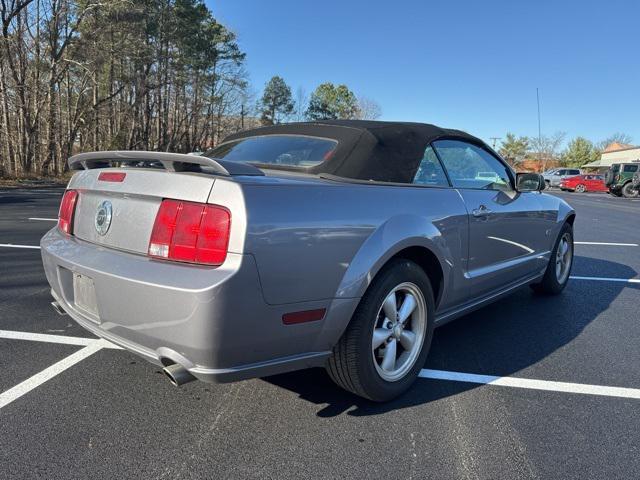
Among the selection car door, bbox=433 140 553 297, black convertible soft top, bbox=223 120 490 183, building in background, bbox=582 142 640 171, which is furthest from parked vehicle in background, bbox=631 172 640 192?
building in background, bbox=582 142 640 171

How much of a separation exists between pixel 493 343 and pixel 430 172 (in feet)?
4.60

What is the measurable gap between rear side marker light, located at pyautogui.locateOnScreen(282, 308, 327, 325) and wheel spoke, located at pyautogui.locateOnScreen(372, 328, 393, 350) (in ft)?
1.46

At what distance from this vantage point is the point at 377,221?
2.33 metres

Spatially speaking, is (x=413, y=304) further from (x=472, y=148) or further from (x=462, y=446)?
(x=472, y=148)

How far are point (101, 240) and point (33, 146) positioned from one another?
2510cm

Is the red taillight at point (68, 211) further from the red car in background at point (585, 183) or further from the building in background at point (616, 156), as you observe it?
the building in background at point (616, 156)

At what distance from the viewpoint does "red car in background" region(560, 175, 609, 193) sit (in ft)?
106

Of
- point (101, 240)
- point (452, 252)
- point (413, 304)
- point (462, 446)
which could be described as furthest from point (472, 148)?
point (101, 240)

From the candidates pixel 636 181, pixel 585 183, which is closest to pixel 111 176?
pixel 636 181

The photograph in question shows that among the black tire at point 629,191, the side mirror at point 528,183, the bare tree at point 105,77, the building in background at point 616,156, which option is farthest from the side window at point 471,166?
the building in background at point 616,156

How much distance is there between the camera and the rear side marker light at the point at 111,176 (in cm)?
227

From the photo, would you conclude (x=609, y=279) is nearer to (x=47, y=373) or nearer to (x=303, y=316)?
(x=303, y=316)

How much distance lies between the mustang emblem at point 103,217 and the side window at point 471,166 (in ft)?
6.70

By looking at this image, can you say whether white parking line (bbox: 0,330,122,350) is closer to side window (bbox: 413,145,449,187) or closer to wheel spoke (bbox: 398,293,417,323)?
wheel spoke (bbox: 398,293,417,323)
